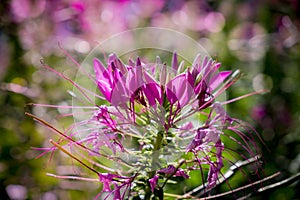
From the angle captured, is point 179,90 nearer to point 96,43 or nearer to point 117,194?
point 117,194

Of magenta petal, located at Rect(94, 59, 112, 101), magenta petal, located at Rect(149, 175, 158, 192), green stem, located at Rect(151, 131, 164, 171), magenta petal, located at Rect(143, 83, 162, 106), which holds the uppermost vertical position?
magenta petal, located at Rect(94, 59, 112, 101)

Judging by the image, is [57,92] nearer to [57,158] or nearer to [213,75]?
[57,158]

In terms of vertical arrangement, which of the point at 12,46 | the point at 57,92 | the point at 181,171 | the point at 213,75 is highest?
the point at 12,46

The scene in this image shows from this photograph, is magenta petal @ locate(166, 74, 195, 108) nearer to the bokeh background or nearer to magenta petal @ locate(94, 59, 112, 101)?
magenta petal @ locate(94, 59, 112, 101)

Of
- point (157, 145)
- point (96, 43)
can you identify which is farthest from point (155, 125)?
point (96, 43)

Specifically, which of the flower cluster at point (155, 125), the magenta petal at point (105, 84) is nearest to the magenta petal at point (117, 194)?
the flower cluster at point (155, 125)

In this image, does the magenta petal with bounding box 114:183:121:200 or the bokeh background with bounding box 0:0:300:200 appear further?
the bokeh background with bounding box 0:0:300:200

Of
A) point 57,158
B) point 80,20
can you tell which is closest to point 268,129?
point 57,158

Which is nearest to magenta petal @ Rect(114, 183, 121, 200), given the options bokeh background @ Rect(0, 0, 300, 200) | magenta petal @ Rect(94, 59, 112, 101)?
magenta petal @ Rect(94, 59, 112, 101)
